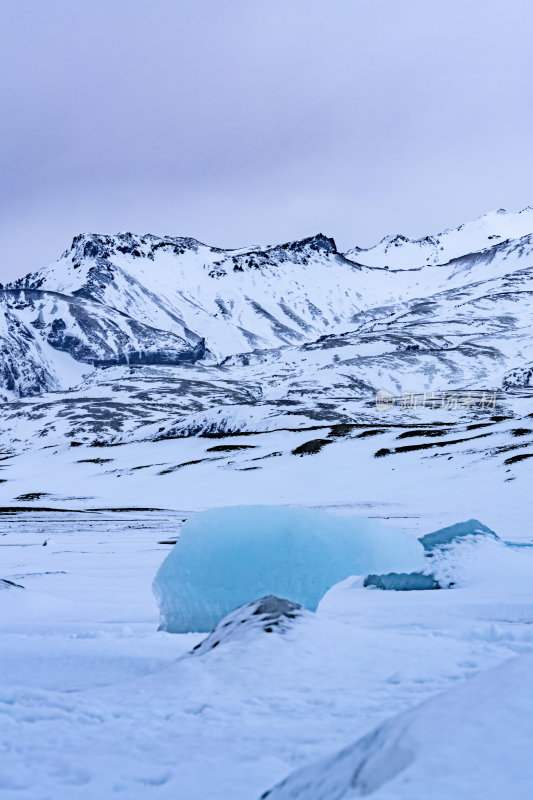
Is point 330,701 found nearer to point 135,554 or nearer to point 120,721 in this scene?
point 120,721

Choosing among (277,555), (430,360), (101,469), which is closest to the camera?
(277,555)

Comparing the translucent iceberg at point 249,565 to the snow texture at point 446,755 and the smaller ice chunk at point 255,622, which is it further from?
the snow texture at point 446,755

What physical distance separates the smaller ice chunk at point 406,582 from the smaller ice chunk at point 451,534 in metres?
1.08

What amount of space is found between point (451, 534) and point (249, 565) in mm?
4814

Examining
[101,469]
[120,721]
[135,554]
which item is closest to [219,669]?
[120,721]

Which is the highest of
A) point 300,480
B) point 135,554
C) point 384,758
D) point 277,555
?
point 384,758

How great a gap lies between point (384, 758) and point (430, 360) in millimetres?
155075

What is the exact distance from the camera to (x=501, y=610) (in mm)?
6699

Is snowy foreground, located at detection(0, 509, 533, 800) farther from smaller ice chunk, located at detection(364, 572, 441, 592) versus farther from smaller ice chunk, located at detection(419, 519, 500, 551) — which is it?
smaller ice chunk, located at detection(419, 519, 500, 551)

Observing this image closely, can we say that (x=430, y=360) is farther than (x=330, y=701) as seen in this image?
Yes

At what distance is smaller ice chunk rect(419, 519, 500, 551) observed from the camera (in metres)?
10.4

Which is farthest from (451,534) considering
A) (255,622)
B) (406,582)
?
(255,622)

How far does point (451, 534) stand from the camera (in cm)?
1062

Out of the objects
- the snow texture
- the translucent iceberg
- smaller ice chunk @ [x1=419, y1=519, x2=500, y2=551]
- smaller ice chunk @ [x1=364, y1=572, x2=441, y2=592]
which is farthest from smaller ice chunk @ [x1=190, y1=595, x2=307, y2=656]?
smaller ice chunk @ [x1=419, y1=519, x2=500, y2=551]
